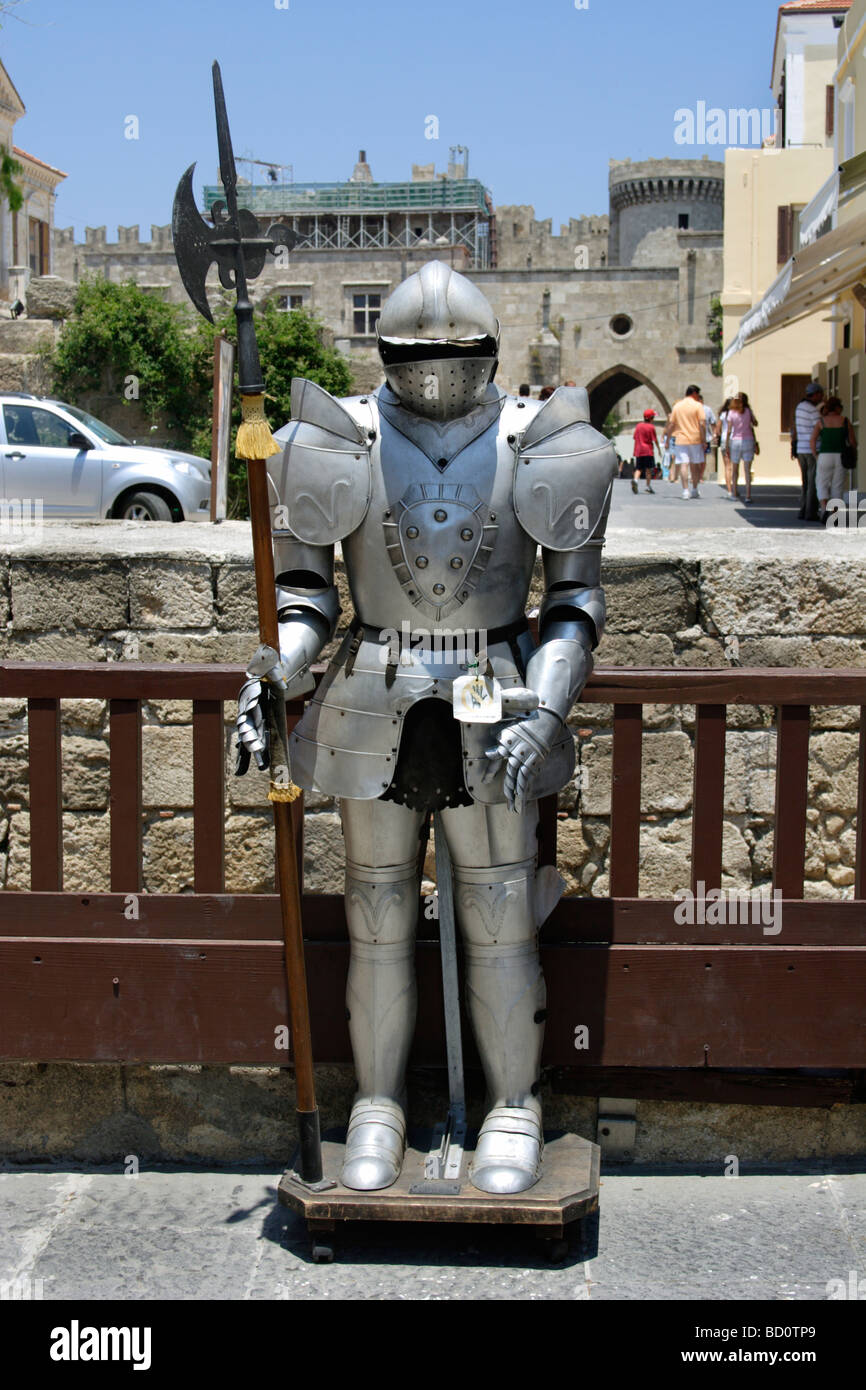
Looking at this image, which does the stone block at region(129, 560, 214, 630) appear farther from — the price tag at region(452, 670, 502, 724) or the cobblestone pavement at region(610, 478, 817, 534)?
the cobblestone pavement at region(610, 478, 817, 534)

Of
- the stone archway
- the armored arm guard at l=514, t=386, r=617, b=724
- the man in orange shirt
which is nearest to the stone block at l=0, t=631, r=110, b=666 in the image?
the armored arm guard at l=514, t=386, r=617, b=724

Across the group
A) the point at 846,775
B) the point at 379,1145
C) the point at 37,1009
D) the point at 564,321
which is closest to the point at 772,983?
the point at 379,1145

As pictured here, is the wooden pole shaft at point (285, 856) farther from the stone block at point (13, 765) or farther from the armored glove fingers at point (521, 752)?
the stone block at point (13, 765)

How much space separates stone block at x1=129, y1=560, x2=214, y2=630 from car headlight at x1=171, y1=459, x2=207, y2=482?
309 inches

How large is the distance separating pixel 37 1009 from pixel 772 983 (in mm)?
1661

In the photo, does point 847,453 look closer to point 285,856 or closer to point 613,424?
point 285,856

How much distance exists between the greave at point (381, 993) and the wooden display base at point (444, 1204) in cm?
12

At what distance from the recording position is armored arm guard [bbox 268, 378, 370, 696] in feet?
9.04

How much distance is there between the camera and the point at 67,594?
4.13m

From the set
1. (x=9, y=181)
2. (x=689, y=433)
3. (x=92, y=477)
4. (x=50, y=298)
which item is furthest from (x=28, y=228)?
(x=9, y=181)

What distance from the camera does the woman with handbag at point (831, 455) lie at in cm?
1285

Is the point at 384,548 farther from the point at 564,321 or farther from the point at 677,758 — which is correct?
the point at 564,321

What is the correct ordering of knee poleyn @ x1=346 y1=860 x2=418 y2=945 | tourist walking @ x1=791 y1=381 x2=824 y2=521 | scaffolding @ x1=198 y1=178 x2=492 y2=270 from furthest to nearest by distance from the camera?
scaffolding @ x1=198 y1=178 x2=492 y2=270 < tourist walking @ x1=791 y1=381 x2=824 y2=521 < knee poleyn @ x1=346 y1=860 x2=418 y2=945

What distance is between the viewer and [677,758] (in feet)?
13.7
